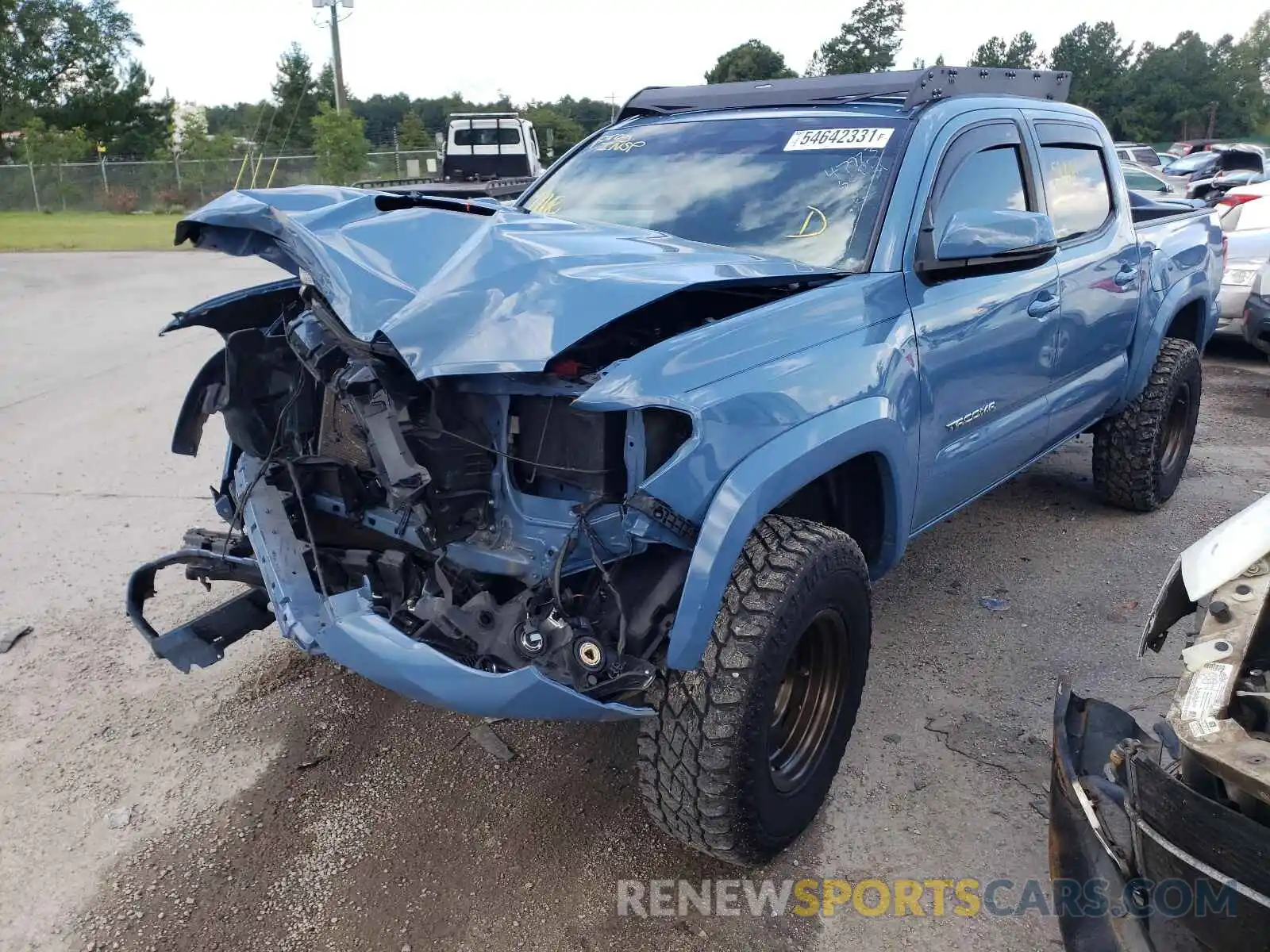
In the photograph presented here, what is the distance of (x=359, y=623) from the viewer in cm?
228

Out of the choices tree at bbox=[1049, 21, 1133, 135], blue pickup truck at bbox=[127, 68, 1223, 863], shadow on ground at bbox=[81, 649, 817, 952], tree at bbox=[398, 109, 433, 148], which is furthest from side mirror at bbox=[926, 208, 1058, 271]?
tree at bbox=[1049, 21, 1133, 135]

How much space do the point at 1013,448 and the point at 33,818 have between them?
3.48m

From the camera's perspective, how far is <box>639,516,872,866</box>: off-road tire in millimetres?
2293

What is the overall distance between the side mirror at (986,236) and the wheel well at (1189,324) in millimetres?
2768

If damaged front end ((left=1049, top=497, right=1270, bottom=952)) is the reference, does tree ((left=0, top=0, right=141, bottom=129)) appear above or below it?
above

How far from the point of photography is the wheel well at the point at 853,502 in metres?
2.86

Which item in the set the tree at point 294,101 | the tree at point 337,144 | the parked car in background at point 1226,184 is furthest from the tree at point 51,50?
the parked car in background at point 1226,184

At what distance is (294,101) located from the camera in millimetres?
41625

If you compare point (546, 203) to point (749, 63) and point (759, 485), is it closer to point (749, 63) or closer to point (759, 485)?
point (759, 485)

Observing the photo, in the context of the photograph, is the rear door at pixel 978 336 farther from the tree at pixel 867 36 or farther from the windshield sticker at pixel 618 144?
the tree at pixel 867 36

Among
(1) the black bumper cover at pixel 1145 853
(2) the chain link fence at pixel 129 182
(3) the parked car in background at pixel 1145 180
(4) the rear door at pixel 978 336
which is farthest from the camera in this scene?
(2) the chain link fence at pixel 129 182

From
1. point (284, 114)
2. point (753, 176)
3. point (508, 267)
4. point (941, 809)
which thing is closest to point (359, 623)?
point (508, 267)

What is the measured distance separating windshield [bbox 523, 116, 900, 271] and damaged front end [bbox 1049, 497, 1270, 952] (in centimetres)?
146

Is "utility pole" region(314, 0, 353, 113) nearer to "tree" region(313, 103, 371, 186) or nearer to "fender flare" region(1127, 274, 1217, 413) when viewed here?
"tree" region(313, 103, 371, 186)
